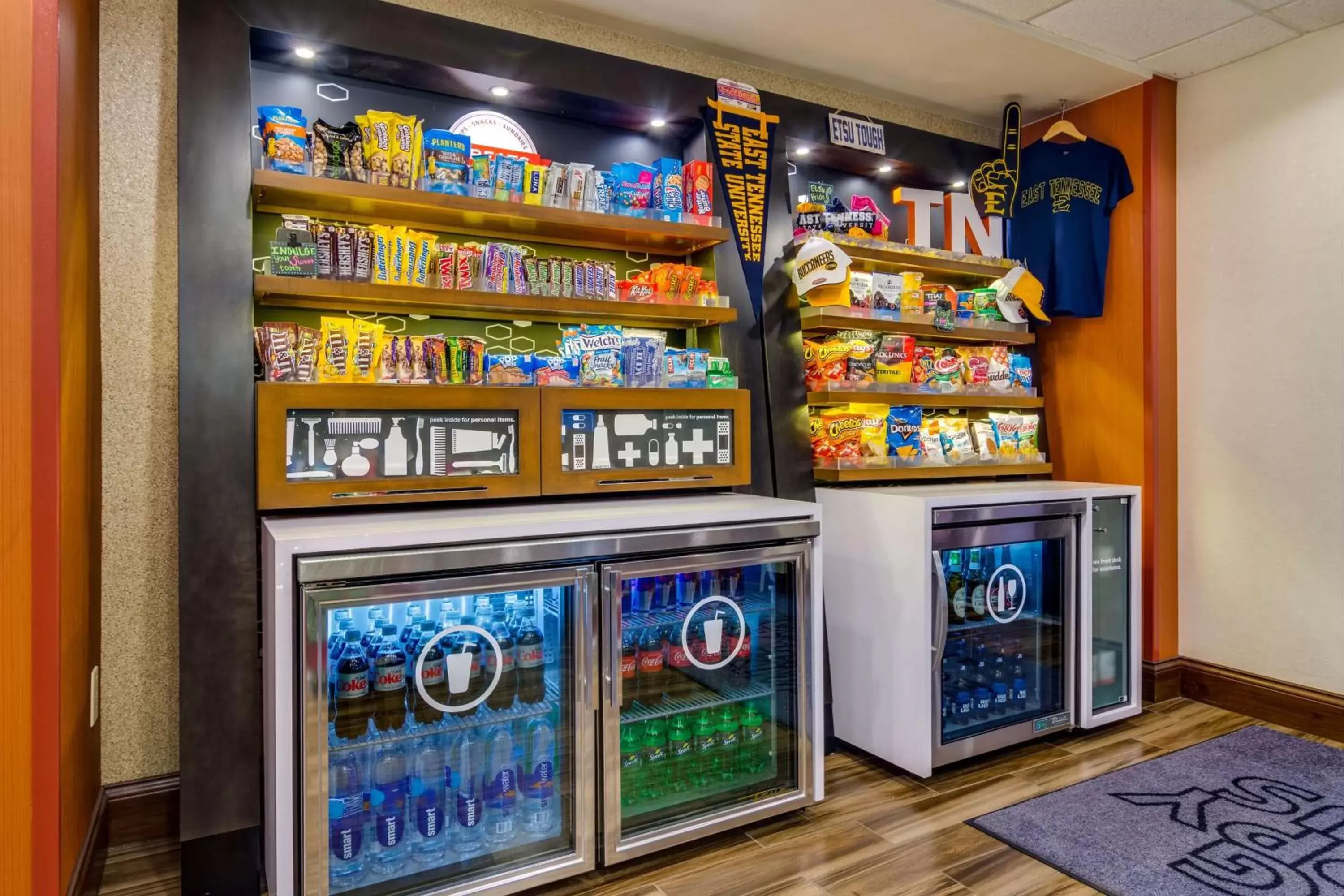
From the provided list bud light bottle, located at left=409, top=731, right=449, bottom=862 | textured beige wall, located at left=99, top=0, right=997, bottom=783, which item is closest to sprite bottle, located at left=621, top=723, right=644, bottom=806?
bud light bottle, located at left=409, top=731, right=449, bottom=862

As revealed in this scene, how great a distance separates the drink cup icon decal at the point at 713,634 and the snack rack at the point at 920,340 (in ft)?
3.24

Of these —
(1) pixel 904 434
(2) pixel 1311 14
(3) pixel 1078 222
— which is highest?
(2) pixel 1311 14

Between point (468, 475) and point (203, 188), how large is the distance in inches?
44.7

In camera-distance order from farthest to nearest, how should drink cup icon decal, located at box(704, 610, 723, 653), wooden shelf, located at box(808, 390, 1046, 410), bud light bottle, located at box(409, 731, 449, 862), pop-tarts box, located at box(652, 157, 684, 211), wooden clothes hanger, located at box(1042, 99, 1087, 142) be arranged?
1. wooden clothes hanger, located at box(1042, 99, 1087, 142)
2. wooden shelf, located at box(808, 390, 1046, 410)
3. pop-tarts box, located at box(652, 157, 684, 211)
4. drink cup icon decal, located at box(704, 610, 723, 653)
5. bud light bottle, located at box(409, 731, 449, 862)

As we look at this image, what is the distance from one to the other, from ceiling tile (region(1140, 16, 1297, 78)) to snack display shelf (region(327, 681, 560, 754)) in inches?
148

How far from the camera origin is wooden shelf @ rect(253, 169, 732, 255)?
8.13 feet

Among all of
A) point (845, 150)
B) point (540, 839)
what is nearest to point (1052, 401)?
point (845, 150)

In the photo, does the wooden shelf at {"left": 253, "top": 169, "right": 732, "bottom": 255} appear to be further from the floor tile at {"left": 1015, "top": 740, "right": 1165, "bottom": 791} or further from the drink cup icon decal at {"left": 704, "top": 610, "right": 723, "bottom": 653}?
the floor tile at {"left": 1015, "top": 740, "right": 1165, "bottom": 791}

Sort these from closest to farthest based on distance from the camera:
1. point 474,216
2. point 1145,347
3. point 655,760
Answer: point 655,760 < point 474,216 < point 1145,347

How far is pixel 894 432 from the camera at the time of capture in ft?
11.6

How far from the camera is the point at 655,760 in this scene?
Result: 2.54m

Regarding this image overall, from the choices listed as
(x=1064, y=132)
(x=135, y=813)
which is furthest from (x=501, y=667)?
(x=1064, y=132)

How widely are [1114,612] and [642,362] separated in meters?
2.48

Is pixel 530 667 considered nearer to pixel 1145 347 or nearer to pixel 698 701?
pixel 698 701
